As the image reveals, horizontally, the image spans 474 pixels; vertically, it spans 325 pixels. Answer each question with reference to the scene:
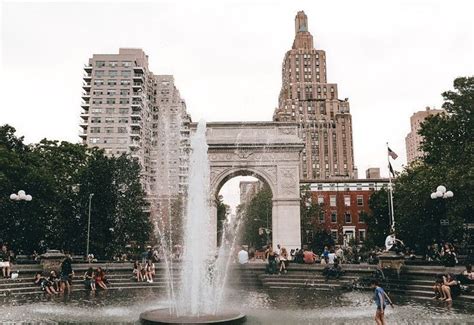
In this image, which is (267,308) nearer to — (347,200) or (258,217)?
(258,217)

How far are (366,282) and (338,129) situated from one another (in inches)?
3795

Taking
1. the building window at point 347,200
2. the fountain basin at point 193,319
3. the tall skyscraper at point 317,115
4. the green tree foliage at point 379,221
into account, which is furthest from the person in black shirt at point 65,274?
the tall skyscraper at point 317,115

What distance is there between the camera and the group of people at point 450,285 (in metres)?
16.3

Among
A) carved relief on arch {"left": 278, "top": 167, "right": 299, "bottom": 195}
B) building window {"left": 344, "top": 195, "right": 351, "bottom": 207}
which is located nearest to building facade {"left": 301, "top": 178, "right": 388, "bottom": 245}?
building window {"left": 344, "top": 195, "right": 351, "bottom": 207}

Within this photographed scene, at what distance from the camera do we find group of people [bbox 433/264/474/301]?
53.5 feet

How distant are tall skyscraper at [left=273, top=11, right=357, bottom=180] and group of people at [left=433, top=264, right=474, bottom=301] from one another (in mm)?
91425

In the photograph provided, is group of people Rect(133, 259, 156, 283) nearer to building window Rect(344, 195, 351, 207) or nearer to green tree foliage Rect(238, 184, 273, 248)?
green tree foliage Rect(238, 184, 273, 248)

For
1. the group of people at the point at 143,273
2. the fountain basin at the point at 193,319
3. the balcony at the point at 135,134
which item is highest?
the balcony at the point at 135,134

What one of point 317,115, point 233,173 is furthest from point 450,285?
point 317,115

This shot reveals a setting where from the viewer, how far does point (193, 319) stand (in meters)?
11.5

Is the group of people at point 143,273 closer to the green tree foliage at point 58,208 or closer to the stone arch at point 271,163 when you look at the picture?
the green tree foliage at point 58,208

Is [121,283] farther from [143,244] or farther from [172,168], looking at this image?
[172,168]

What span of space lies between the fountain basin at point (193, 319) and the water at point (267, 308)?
402mm

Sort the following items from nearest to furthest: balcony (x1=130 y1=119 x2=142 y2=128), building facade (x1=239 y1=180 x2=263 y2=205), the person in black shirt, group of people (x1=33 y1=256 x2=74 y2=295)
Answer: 1. group of people (x1=33 y1=256 x2=74 y2=295)
2. the person in black shirt
3. balcony (x1=130 y1=119 x2=142 y2=128)
4. building facade (x1=239 y1=180 x2=263 y2=205)
